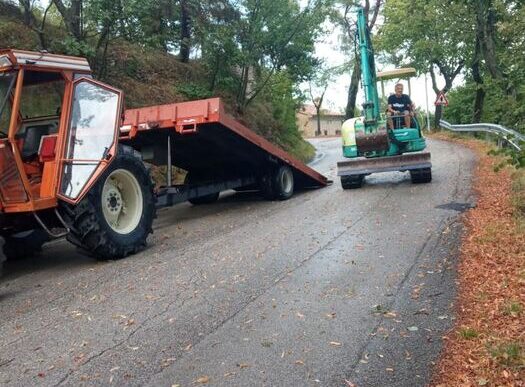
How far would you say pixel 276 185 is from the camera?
11281 millimetres

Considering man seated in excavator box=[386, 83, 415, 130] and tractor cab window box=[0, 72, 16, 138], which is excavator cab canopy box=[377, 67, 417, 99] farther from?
tractor cab window box=[0, 72, 16, 138]

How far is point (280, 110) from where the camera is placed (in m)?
22.6

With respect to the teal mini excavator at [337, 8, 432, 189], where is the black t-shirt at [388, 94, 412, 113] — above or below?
above

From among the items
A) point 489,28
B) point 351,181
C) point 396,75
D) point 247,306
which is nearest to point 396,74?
point 396,75

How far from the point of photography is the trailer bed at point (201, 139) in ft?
28.6

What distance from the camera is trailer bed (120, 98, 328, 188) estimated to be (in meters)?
8.73

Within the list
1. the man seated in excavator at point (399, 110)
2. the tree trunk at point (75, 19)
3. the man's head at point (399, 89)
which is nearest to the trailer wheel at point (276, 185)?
the man seated in excavator at point (399, 110)

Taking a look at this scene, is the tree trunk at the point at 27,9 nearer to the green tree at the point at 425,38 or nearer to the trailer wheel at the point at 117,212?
the trailer wheel at the point at 117,212

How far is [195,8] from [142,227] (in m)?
12.8

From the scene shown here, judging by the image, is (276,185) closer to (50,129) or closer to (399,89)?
(399,89)

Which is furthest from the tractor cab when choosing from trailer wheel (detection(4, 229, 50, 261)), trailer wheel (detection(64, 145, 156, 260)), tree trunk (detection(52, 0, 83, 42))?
tree trunk (detection(52, 0, 83, 42))

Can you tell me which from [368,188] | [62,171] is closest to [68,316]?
[62,171]

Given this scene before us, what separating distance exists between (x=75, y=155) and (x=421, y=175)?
282 inches

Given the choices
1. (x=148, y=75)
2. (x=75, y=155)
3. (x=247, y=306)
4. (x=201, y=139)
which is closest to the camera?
(x=247, y=306)
